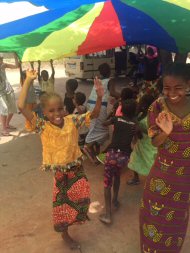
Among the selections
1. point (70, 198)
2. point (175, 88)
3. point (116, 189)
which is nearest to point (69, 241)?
point (70, 198)

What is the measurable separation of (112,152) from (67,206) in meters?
0.84

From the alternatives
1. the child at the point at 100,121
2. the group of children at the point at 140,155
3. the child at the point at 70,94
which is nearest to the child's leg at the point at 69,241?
the group of children at the point at 140,155

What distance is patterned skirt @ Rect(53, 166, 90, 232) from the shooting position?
3156 mm

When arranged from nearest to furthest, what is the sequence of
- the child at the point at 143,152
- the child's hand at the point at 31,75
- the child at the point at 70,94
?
the child's hand at the point at 31,75
the child at the point at 143,152
the child at the point at 70,94

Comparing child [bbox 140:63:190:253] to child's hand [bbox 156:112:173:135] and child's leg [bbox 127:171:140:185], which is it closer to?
child's hand [bbox 156:112:173:135]

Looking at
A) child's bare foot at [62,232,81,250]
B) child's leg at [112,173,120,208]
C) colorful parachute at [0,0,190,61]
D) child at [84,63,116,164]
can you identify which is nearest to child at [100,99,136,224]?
child's leg at [112,173,120,208]

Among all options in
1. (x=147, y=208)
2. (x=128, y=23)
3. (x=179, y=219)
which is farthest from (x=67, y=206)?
(x=128, y=23)

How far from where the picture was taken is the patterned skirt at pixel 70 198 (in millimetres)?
3156

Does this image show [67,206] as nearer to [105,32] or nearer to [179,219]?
[179,219]

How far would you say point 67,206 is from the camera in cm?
319

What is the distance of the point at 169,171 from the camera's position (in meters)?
2.54

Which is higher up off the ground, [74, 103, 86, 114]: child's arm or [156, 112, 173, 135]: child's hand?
[156, 112, 173, 135]: child's hand

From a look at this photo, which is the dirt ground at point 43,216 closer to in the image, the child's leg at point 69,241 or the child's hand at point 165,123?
the child's leg at point 69,241

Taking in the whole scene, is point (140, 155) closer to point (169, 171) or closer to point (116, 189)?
point (116, 189)
